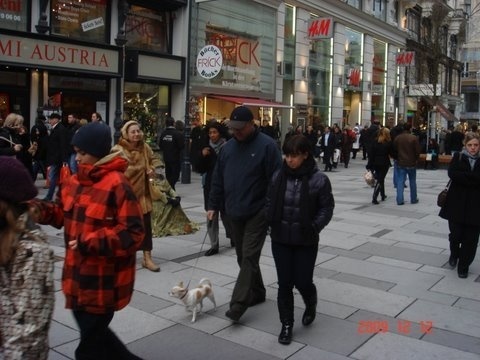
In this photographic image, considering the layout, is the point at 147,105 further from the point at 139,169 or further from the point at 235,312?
Answer: the point at 235,312

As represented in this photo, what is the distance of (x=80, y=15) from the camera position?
16266mm

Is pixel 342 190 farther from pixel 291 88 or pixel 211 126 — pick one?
pixel 291 88

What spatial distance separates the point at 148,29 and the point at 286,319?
15915mm

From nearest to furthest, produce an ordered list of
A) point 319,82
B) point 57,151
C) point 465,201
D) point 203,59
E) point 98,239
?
point 98,239 → point 465,201 → point 57,151 → point 203,59 → point 319,82

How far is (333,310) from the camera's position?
523 cm

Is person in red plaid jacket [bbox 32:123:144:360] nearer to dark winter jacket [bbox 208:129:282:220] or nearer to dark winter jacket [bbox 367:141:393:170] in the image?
dark winter jacket [bbox 208:129:282:220]

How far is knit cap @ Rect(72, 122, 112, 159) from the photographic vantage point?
10.3ft

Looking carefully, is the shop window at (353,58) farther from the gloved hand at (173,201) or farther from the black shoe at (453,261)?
the black shoe at (453,261)

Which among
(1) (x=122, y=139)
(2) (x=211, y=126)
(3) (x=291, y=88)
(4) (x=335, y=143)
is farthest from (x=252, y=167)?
(3) (x=291, y=88)

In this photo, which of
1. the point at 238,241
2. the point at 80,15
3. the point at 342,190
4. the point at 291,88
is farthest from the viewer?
the point at 291,88


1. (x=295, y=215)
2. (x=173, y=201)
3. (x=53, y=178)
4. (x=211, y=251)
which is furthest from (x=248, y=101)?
(x=295, y=215)

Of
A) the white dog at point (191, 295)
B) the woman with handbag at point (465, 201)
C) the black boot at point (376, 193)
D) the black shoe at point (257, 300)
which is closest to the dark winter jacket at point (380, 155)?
the black boot at point (376, 193)

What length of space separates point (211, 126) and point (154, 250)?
1.81 m

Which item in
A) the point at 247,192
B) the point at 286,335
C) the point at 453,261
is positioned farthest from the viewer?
the point at 453,261
